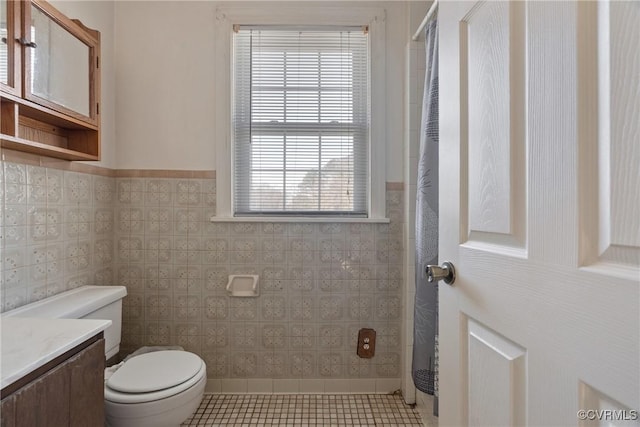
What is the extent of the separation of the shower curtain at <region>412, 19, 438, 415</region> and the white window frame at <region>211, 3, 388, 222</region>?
0.41 m

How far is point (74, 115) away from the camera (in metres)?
1.42

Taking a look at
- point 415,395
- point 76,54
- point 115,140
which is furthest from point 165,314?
point 415,395

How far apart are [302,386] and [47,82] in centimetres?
191

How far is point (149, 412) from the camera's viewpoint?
1268 mm

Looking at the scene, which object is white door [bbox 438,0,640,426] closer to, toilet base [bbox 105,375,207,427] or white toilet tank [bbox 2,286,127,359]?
toilet base [bbox 105,375,207,427]

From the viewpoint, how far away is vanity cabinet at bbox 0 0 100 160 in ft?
3.69

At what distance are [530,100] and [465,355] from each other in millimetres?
602

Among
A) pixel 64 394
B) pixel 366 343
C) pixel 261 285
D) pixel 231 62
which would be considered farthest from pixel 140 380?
pixel 231 62

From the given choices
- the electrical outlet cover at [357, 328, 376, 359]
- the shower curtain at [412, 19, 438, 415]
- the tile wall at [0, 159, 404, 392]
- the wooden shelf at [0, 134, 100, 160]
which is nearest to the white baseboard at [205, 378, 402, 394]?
the tile wall at [0, 159, 404, 392]

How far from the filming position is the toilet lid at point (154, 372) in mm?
1301

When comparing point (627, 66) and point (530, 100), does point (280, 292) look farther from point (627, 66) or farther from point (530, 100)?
point (627, 66)

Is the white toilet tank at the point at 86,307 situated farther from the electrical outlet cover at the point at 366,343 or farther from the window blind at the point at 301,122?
the electrical outlet cover at the point at 366,343

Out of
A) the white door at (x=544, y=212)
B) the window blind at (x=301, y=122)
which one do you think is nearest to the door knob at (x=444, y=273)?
the white door at (x=544, y=212)

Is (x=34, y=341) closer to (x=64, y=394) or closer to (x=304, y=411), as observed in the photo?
(x=64, y=394)
